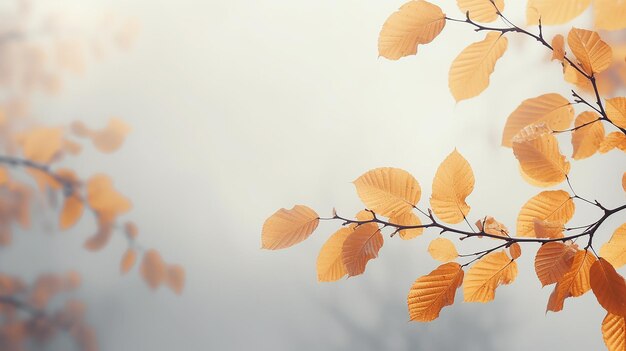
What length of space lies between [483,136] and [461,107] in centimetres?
5

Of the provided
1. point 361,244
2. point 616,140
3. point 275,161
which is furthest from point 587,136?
point 275,161

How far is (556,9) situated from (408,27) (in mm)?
66

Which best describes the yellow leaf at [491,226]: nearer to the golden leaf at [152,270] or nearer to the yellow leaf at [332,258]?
the yellow leaf at [332,258]

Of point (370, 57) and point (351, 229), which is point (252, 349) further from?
point (351, 229)

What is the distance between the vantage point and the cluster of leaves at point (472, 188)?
0.77ft

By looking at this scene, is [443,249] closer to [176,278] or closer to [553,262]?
[553,262]

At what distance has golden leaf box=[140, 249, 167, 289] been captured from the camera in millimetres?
771

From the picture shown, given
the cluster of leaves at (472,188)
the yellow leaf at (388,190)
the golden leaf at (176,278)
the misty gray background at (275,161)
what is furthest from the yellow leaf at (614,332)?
the golden leaf at (176,278)

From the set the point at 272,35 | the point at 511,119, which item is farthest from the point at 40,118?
the point at 511,119

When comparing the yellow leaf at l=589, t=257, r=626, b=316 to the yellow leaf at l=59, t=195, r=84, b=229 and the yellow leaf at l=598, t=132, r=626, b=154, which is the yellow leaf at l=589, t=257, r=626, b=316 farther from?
the yellow leaf at l=59, t=195, r=84, b=229

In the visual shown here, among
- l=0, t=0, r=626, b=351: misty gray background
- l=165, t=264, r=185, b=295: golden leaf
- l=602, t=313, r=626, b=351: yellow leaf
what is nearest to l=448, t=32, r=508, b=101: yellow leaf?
l=602, t=313, r=626, b=351: yellow leaf

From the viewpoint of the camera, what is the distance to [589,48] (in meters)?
0.23

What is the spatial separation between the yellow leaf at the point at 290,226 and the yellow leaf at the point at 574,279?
0.11 m

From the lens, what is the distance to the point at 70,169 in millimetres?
785
